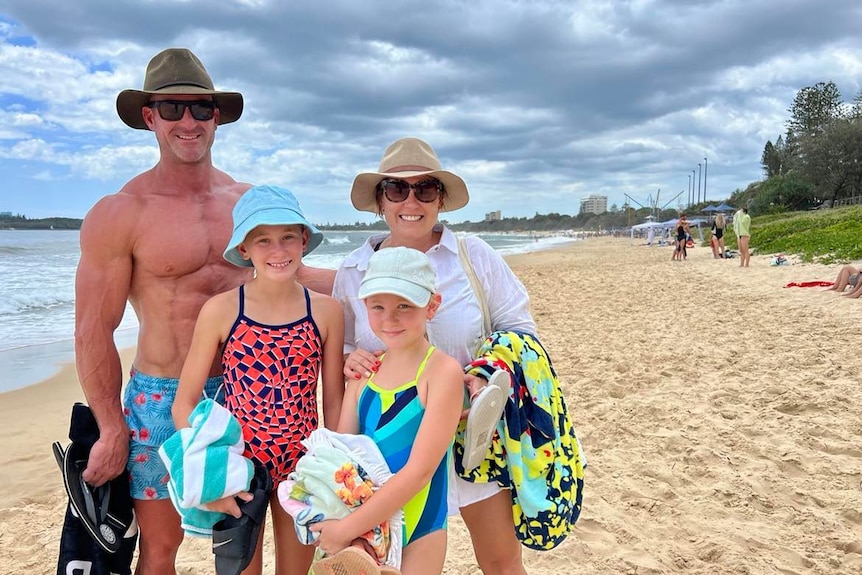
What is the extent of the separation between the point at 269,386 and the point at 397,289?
63 centimetres

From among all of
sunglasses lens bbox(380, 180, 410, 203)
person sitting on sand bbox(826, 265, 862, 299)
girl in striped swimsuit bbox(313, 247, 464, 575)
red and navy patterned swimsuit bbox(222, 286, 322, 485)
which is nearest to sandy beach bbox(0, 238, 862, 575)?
person sitting on sand bbox(826, 265, 862, 299)

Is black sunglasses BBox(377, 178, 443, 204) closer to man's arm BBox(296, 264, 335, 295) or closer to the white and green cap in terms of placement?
the white and green cap

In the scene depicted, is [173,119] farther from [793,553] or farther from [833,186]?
[833,186]

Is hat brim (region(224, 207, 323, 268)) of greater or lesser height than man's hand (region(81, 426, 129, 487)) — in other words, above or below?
above

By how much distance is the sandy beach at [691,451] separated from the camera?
11.5 ft

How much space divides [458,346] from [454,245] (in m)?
→ 0.41

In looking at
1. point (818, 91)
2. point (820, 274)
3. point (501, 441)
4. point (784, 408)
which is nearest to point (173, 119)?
point (501, 441)

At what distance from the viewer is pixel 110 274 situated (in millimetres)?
2238

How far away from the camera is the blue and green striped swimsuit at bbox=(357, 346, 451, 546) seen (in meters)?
1.91

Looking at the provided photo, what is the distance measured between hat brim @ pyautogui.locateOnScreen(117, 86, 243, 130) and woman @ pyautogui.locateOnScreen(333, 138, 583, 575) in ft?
2.25

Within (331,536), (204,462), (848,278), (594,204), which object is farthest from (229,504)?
(594,204)

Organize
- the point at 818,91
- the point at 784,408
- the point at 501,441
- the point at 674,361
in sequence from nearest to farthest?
the point at 501,441 < the point at 784,408 < the point at 674,361 < the point at 818,91

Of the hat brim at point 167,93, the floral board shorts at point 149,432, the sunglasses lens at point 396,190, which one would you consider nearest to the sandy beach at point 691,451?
the floral board shorts at point 149,432

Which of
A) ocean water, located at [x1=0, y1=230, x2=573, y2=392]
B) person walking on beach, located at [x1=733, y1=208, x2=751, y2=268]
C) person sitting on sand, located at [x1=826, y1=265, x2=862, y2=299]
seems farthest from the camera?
person walking on beach, located at [x1=733, y1=208, x2=751, y2=268]
